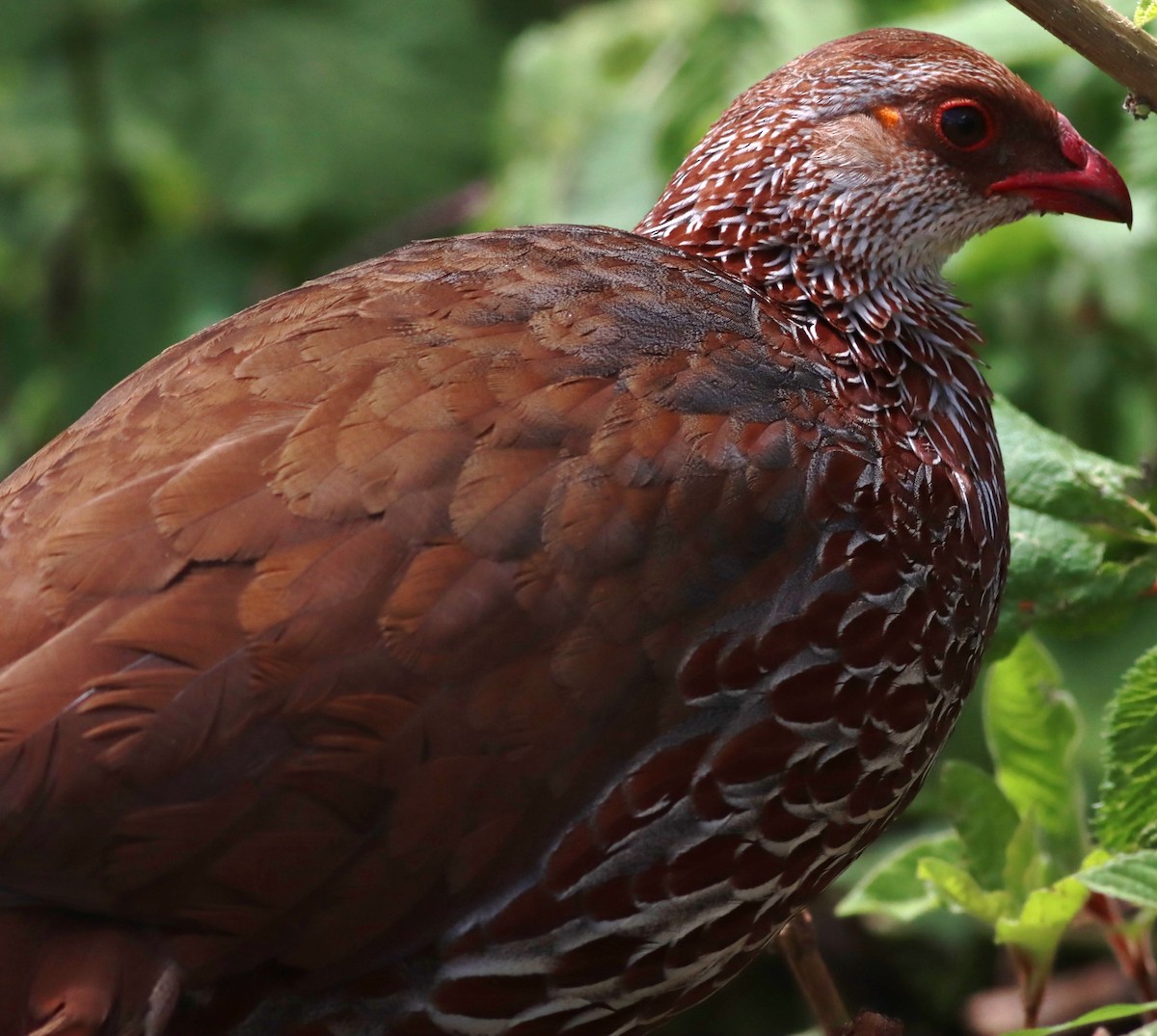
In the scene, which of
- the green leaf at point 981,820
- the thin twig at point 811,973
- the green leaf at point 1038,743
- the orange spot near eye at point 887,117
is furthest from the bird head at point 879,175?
the thin twig at point 811,973

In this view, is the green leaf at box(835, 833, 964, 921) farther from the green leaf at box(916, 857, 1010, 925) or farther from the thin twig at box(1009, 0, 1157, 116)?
the thin twig at box(1009, 0, 1157, 116)

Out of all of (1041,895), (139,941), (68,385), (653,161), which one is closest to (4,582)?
(139,941)

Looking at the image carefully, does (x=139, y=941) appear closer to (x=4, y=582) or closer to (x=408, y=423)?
(x=4, y=582)

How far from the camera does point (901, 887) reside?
250 centimetres

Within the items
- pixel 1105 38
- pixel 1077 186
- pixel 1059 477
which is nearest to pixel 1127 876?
pixel 1059 477

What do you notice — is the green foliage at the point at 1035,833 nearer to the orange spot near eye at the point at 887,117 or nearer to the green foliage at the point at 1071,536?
the green foliage at the point at 1071,536

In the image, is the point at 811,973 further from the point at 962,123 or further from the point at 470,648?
the point at 962,123

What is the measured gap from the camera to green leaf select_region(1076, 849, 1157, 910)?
6.59 ft

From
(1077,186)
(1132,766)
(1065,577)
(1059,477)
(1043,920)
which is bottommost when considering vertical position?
(1043,920)

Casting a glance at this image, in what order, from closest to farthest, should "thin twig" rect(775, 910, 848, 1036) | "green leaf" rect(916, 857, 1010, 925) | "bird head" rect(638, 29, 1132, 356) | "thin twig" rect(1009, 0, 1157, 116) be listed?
"thin twig" rect(1009, 0, 1157, 116) < "green leaf" rect(916, 857, 1010, 925) < "thin twig" rect(775, 910, 848, 1036) < "bird head" rect(638, 29, 1132, 356)

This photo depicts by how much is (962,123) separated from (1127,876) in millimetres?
1110

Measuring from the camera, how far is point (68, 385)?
5191 mm

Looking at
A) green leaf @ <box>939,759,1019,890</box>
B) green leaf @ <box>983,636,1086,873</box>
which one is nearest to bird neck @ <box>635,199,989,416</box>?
green leaf @ <box>983,636,1086,873</box>

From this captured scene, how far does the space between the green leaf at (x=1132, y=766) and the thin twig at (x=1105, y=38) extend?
76cm
